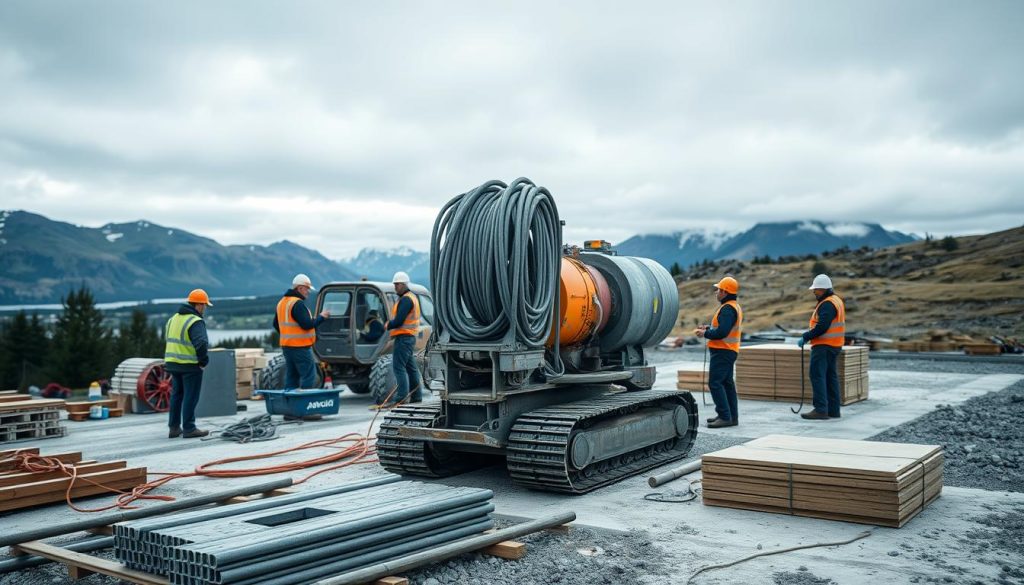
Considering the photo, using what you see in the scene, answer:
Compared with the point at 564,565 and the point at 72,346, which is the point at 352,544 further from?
the point at 72,346

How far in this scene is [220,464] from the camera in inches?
375

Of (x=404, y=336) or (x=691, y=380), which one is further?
(x=691, y=380)

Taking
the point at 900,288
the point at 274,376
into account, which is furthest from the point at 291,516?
the point at 900,288

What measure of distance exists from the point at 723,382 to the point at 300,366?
263 inches

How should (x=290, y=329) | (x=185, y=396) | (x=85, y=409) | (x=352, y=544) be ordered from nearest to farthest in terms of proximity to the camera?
(x=352, y=544) < (x=185, y=396) < (x=290, y=329) < (x=85, y=409)

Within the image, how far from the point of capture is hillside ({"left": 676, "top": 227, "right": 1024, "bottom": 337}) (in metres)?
34.8

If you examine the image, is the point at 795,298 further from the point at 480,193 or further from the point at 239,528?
the point at 239,528

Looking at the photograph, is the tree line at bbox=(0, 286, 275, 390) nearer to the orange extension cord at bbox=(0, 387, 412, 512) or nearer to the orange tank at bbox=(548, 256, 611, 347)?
the orange extension cord at bbox=(0, 387, 412, 512)

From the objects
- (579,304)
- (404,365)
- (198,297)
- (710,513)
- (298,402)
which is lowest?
(710,513)

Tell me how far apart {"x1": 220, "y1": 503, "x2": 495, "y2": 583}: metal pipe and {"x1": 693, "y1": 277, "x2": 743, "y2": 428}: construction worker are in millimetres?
5999

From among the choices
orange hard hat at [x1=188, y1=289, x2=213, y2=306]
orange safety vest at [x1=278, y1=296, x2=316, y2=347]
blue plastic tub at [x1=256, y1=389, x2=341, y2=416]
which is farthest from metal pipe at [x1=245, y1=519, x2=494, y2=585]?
orange safety vest at [x1=278, y1=296, x2=316, y2=347]

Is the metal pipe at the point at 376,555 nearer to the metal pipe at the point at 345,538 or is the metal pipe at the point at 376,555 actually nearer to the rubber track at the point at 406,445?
the metal pipe at the point at 345,538

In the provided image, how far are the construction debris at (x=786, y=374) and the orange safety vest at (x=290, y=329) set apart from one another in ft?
Answer: 23.4

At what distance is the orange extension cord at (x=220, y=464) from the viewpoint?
783 centimetres
